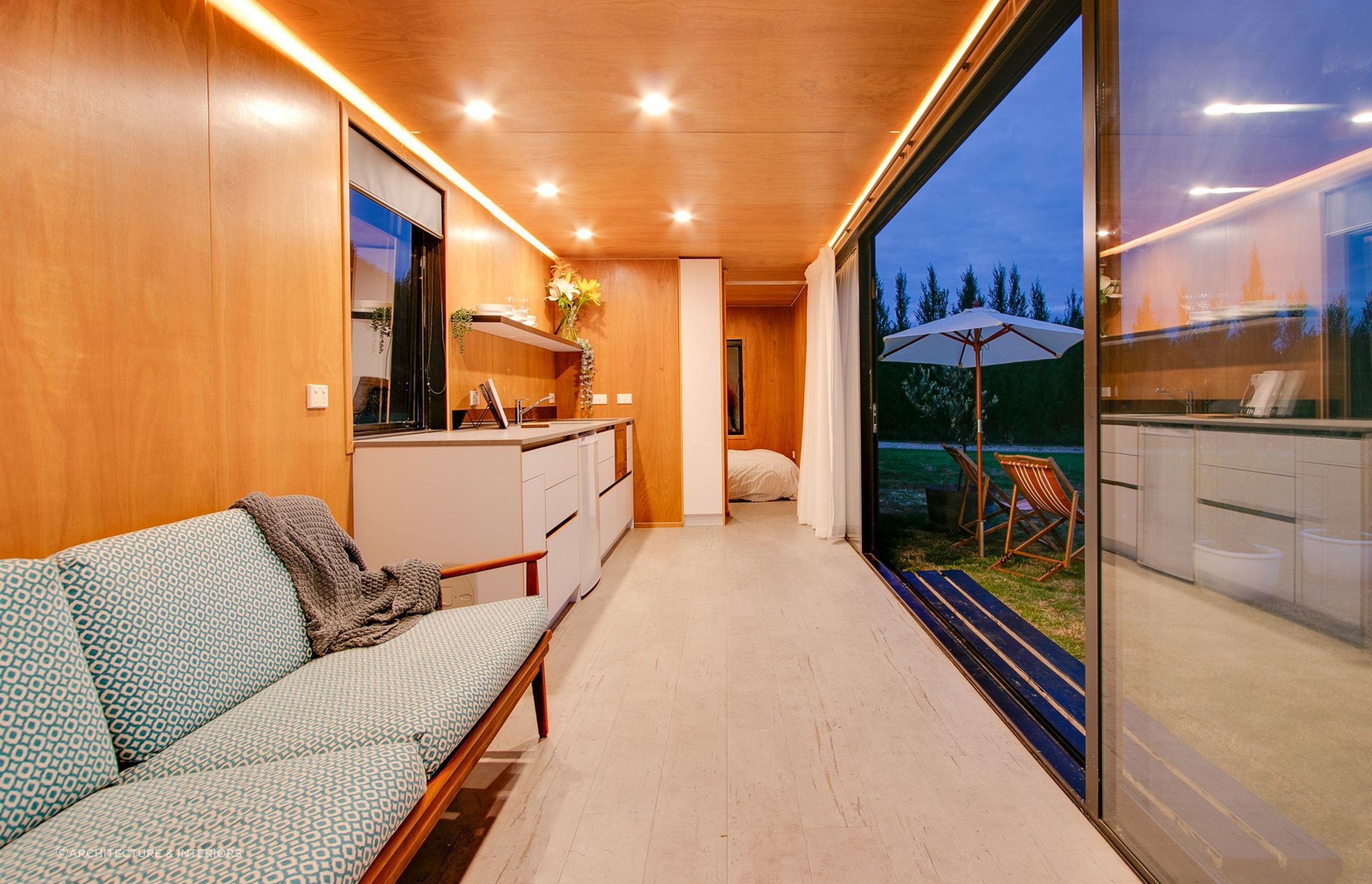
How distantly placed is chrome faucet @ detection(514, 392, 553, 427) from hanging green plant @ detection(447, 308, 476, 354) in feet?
2.37

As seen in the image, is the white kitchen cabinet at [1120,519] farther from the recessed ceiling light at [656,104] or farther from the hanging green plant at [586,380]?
the hanging green plant at [586,380]

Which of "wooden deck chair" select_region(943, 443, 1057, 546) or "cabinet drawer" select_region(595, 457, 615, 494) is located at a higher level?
"cabinet drawer" select_region(595, 457, 615, 494)

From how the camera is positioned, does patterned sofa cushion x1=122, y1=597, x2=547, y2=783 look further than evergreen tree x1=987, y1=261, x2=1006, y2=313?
No

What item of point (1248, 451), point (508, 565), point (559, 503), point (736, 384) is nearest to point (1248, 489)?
point (1248, 451)

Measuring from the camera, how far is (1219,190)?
112 cm

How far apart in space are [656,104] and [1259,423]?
96.4 inches

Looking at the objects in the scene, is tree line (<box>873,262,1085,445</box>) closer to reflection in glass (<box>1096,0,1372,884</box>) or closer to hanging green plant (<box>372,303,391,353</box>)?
reflection in glass (<box>1096,0,1372,884</box>)

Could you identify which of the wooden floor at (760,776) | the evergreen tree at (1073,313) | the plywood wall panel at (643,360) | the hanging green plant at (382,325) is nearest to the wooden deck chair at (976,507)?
the evergreen tree at (1073,313)

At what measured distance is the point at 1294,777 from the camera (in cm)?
99

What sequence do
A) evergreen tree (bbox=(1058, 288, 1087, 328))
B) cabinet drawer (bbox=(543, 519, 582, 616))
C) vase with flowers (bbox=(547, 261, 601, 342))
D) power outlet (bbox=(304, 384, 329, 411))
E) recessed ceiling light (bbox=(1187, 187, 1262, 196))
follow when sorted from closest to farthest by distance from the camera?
recessed ceiling light (bbox=(1187, 187, 1262, 196)), power outlet (bbox=(304, 384, 329, 411)), cabinet drawer (bbox=(543, 519, 582, 616)), evergreen tree (bbox=(1058, 288, 1087, 328)), vase with flowers (bbox=(547, 261, 601, 342))

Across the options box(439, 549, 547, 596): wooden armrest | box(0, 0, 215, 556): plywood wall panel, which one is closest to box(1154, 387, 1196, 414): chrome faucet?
box(439, 549, 547, 596): wooden armrest

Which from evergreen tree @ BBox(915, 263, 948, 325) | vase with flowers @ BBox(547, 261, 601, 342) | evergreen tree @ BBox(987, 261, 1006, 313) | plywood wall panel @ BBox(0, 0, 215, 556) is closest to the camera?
plywood wall panel @ BBox(0, 0, 215, 556)

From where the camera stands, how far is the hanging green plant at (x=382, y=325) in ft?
9.40

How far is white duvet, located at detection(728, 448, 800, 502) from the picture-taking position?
677 cm
